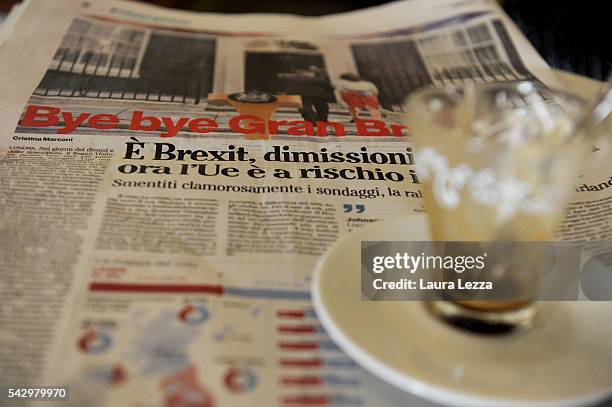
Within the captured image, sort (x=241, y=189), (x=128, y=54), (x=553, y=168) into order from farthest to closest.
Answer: (x=128, y=54) < (x=241, y=189) < (x=553, y=168)

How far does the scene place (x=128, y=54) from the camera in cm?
59

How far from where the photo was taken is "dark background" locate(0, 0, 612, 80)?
2.31 ft

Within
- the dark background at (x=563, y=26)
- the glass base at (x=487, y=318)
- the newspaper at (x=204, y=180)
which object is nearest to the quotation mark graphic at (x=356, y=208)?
the newspaper at (x=204, y=180)

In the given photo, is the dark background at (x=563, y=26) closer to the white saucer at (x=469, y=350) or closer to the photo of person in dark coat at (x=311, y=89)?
the photo of person in dark coat at (x=311, y=89)

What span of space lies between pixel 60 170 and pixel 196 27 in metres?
0.29

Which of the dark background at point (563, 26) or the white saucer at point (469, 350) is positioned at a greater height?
the white saucer at point (469, 350)

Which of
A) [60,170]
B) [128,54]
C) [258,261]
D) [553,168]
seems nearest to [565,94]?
[553,168]

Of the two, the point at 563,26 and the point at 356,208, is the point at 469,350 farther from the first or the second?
the point at 563,26

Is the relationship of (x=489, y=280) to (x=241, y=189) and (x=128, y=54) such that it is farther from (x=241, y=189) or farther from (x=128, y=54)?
(x=128, y=54)

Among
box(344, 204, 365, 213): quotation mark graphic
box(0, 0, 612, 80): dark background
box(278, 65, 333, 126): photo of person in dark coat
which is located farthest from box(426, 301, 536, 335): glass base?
box(0, 0, 612, 80): dark background

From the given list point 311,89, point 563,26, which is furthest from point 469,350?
point 563,26

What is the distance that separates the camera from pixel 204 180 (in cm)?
42

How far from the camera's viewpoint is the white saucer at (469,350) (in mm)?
262

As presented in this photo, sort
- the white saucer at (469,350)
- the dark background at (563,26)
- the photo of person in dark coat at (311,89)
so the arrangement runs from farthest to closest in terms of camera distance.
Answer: the dark background at (563,26) < the photo of person in dark coat at (311,89) < the white saucer at (469,350)
